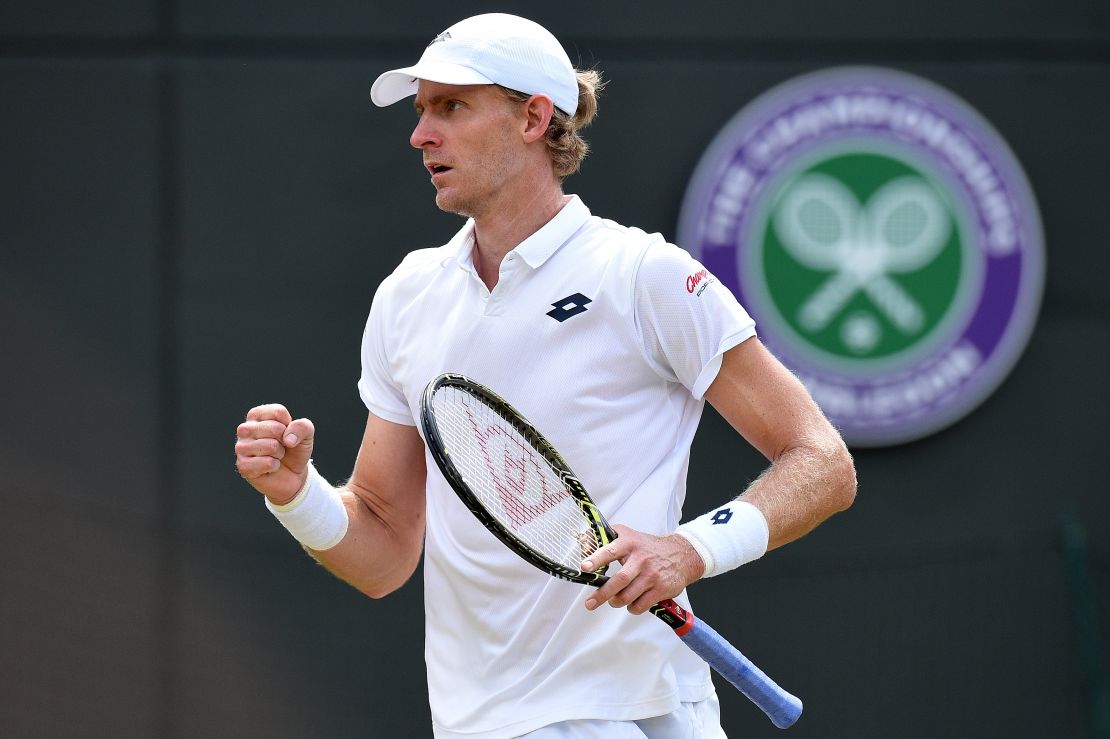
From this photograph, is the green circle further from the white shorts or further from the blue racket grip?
the blue racket grip

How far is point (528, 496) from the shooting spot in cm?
303

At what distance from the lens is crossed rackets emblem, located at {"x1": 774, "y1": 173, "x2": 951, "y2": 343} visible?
5.71 meters

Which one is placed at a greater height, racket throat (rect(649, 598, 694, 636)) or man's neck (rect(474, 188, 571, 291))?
man's neck (rect(474, 188, 571, 291))

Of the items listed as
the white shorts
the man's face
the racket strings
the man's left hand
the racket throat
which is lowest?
the white shorts

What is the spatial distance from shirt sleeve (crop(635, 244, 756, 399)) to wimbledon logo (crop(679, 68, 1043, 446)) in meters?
2.71

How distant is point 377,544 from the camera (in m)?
3.34

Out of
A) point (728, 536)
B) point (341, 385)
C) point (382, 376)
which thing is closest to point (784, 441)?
point (728, 536)

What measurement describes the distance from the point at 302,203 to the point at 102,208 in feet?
2.38

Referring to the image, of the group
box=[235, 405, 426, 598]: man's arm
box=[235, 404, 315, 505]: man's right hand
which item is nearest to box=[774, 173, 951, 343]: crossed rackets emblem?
box=[235, 405, 426, 598]: man's arm

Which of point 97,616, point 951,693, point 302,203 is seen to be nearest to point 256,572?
point 97,616

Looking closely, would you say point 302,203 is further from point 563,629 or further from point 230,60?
point 563,629

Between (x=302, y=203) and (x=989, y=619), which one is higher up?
(x=302, y=203)

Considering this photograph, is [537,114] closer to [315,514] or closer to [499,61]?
[499,61]

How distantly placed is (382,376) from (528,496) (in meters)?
0.50
